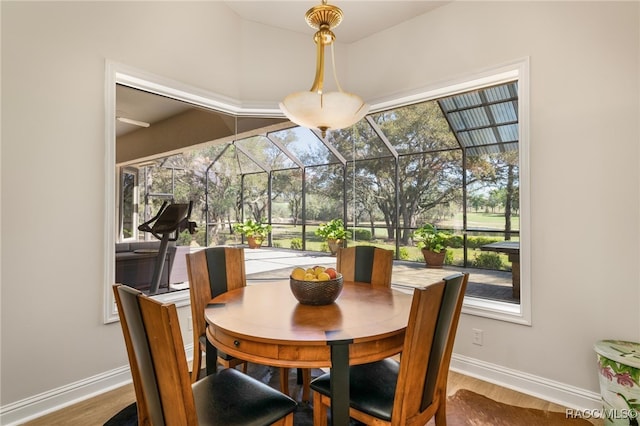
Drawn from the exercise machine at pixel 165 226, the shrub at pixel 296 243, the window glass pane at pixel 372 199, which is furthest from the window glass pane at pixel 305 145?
the exercise machine at pixel 165 226

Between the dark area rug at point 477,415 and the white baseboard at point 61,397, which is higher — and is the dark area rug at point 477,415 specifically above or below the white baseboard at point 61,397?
below

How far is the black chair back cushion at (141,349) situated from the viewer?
115 centimetres

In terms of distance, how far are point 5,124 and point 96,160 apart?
515 mm

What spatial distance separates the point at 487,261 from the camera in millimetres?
3195

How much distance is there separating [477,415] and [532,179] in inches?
65.9

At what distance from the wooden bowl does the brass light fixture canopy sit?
98cm

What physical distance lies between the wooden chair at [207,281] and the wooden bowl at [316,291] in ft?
2.14

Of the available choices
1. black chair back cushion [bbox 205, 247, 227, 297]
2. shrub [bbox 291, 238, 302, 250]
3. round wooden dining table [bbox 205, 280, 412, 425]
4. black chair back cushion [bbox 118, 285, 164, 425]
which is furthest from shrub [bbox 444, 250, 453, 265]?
black chair back cushion [bbox 118, 285, 164, 425]

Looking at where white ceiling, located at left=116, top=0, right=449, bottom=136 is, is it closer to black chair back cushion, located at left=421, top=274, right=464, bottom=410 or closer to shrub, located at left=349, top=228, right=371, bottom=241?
shrub, located at left=349, top=228, right=371, bottom=241

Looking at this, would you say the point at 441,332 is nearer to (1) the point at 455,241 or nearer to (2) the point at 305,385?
(2) the point at 305,385

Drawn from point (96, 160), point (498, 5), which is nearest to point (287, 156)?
point (96, 160)

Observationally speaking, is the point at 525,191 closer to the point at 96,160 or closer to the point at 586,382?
the point at 586,382

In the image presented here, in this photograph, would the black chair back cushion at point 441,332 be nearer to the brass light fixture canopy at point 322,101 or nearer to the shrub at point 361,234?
the brass light fixture canopy at point 322,101

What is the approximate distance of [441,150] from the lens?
139 inches
